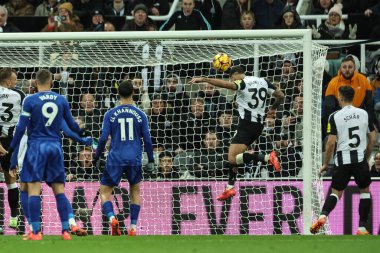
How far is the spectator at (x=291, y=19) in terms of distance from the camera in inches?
776

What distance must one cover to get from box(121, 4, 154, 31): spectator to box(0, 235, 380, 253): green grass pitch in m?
6.04

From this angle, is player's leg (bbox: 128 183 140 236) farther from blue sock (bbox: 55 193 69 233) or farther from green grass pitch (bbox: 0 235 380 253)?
blue sock (bbox: 55 193 69 233)

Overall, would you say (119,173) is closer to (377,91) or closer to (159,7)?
(377,91)

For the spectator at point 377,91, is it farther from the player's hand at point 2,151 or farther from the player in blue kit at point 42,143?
the player in blue kit at point 42,143

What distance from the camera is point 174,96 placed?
60.6 feet

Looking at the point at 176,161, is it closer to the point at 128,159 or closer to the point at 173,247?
the point at 128,159

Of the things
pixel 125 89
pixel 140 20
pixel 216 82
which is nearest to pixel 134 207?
pixel 125 89

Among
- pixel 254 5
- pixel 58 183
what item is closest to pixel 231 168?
pixel 58 183

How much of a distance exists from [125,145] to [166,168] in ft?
8.05

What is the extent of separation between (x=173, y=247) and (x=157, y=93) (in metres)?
5.54

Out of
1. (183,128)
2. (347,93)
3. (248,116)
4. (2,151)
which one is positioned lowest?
(2,151)

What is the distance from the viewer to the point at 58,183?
1469cm

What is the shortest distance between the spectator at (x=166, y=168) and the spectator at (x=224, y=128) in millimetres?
795

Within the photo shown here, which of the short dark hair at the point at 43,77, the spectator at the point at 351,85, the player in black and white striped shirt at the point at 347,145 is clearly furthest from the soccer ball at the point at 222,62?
the short dark hair at the point at 43,77
